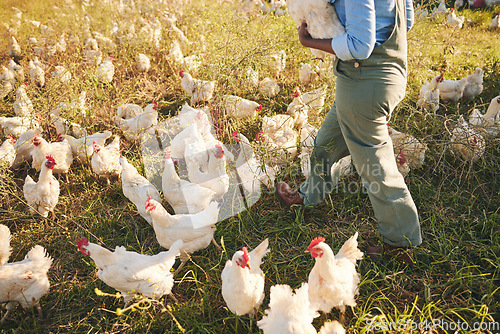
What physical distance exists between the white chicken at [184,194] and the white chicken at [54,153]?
1.29 m

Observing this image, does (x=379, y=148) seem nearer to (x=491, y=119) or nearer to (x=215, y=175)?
(x=215, y=175)

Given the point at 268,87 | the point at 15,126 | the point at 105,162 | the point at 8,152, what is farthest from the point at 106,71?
the point at 268,87

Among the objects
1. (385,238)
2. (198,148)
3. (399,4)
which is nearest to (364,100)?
(399,4)

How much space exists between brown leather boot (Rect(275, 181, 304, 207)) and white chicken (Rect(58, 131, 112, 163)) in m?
2.04

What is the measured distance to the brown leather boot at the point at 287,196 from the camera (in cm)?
266

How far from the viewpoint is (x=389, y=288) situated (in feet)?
6.83

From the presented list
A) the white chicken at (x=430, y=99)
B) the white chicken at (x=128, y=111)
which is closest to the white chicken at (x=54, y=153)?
the white chicken at (x=128, y=111)

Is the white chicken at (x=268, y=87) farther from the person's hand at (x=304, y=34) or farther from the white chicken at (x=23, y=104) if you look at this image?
the white chicken at (x=23, y=104)

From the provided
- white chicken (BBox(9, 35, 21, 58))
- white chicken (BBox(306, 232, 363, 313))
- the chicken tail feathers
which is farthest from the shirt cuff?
white chicken (BBox(9, 35, 21, 58))

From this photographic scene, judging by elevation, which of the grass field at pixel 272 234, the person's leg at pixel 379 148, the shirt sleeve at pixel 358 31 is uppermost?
the shirt sleeve at pixel 358 31

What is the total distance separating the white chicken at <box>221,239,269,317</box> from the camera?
Result: 1786 mm

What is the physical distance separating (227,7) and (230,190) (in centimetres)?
380

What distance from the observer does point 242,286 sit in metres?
1.78

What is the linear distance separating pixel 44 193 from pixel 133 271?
4.54ft
